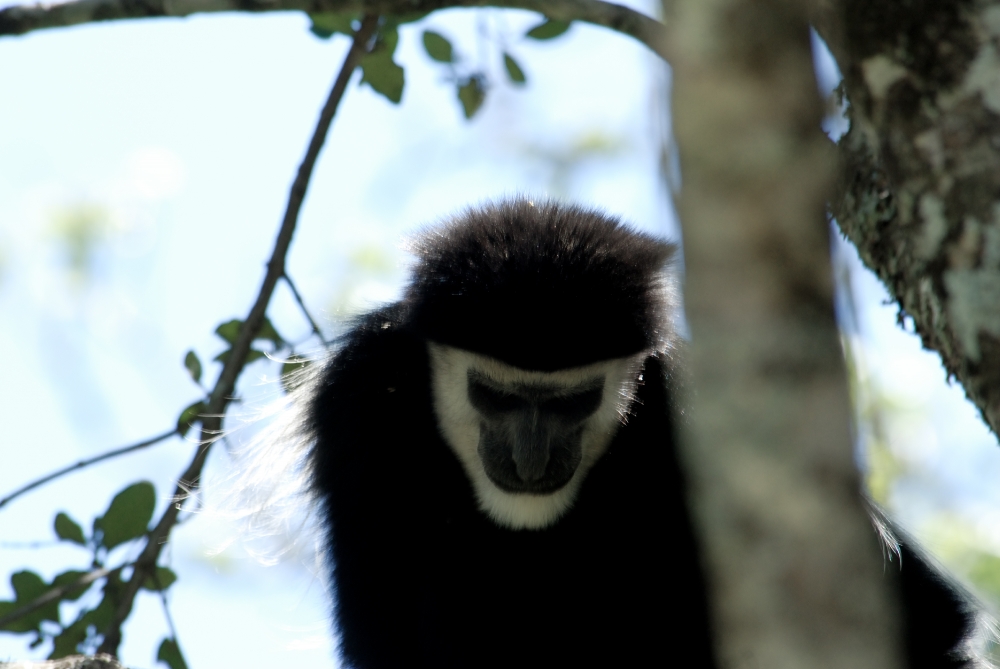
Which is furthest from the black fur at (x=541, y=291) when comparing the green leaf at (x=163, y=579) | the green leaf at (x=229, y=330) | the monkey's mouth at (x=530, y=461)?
the green leaf at (x=163, y=579)

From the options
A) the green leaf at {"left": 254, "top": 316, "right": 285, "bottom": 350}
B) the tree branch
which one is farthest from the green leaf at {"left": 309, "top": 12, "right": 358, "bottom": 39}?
the green leaf at {"left": 254, "top": 316, "right": 285, "bottom": 350}

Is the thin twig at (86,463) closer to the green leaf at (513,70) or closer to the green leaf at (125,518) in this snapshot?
the green leaf at (125,518)

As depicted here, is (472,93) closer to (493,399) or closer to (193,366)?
(493,399)

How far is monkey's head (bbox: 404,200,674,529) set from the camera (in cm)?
268

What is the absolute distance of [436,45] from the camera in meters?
3.35

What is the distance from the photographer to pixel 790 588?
0.81m

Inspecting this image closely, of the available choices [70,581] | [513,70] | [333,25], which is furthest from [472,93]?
[70,581]

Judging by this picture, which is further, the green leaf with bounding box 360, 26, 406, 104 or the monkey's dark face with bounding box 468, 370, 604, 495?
the green leaf with bounding box 360, 26, 406, 104

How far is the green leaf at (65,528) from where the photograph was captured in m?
2.81

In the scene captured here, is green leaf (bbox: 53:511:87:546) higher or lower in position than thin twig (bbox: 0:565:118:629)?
higher

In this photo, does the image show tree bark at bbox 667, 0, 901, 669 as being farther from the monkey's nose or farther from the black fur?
the monkey's nose

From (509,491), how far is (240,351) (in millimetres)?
872

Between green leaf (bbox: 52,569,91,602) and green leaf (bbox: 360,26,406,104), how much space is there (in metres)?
1.69

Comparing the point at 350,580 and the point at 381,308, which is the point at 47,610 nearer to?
the point at 350,580
